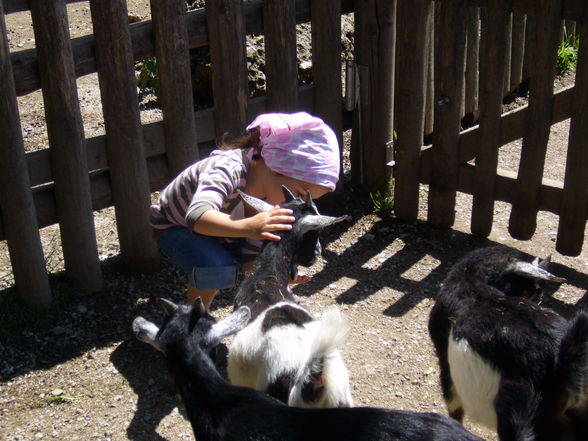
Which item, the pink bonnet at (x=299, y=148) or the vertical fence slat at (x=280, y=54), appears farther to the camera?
the vertical fence slat at (x=280, y=54)

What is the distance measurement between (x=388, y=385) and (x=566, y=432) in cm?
139

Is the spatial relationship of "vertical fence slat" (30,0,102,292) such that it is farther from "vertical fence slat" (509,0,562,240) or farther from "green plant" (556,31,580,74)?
"green plant" (556,31,580,74)

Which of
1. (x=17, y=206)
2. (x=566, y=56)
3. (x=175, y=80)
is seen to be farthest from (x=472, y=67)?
(x=17, y=206)

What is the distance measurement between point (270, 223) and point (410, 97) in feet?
8.74

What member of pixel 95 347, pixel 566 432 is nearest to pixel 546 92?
pixel 566 432

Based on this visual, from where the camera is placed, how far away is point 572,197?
5703 millimetres

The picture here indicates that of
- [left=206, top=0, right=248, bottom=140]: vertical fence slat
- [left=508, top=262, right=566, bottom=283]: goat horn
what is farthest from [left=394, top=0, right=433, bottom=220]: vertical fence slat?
[left=508, top=262, right=566, bottom=283]: goat horn

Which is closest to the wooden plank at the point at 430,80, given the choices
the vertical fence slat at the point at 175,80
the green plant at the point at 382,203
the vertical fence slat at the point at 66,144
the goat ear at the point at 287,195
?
the green plant at the point at 382,203

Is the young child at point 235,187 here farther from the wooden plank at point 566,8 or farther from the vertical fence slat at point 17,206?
the wooden plank at point 566,8

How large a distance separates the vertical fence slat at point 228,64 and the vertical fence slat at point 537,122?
196 centimetres

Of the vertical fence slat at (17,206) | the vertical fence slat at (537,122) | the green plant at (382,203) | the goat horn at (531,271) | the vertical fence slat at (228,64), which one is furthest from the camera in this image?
the green plant at (382,203)

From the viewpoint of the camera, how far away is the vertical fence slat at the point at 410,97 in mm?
6059

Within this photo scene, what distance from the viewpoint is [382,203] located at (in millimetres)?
6727

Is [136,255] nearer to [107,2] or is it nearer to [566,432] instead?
[107,2]
